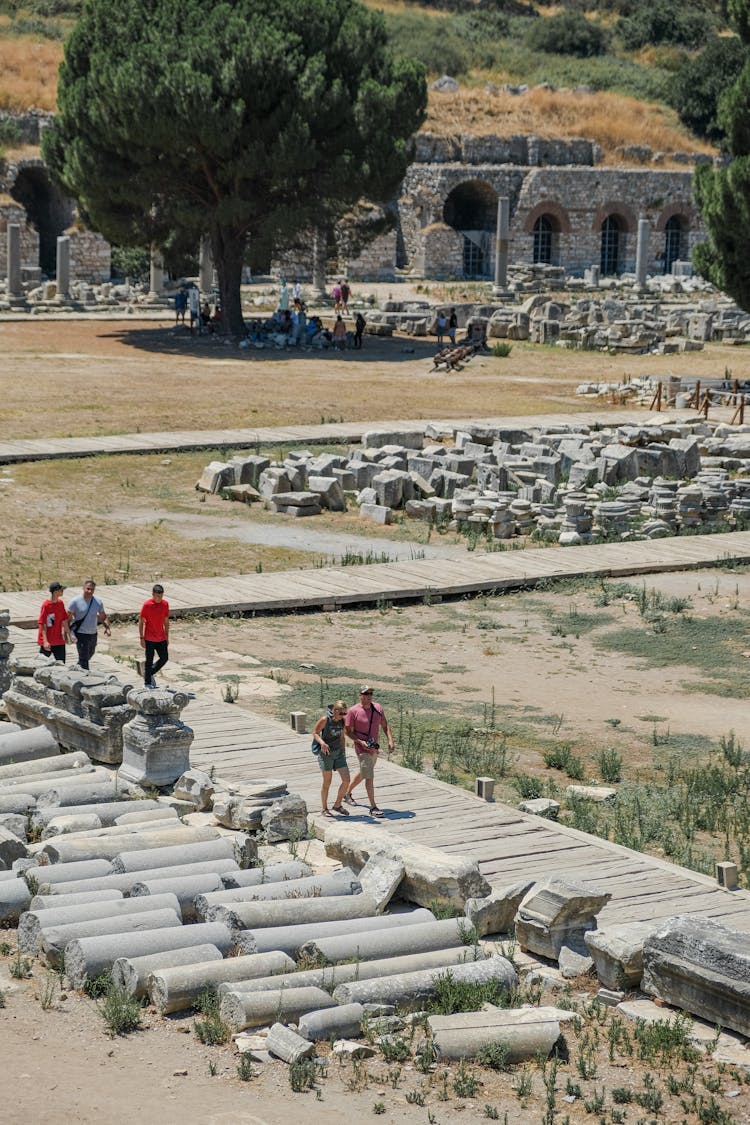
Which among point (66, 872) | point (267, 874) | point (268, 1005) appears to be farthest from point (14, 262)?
point (268, 1005)

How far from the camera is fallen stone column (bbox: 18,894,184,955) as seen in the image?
9.91 meters

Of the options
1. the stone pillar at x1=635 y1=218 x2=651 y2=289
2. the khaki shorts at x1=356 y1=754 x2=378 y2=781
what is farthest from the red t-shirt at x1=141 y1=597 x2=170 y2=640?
the stone pillar at x1=635 y1=218 x2=651 y2=289

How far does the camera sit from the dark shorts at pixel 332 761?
12.0 metres

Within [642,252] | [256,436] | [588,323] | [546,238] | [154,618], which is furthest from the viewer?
[546,238]

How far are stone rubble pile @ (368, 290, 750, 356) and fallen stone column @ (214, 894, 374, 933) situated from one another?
34.9 meters

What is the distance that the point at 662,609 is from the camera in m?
19.7

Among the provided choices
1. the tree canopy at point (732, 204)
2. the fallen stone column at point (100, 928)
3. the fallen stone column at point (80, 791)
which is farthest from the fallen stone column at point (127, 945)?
the tree canopy at point (732, 204)

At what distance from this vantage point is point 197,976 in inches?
366

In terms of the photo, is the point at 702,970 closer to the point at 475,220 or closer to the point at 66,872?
the point at 66,872

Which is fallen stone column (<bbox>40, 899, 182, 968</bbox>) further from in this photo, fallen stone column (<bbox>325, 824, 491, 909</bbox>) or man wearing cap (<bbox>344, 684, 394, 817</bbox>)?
man wearing cap (<bbox>344, 684, 394, 817</bbox>)

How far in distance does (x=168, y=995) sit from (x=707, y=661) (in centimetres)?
986

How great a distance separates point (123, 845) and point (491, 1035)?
10.5 ft

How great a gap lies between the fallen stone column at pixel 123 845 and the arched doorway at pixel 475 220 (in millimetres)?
54479

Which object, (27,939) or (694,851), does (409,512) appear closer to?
(694,851)
